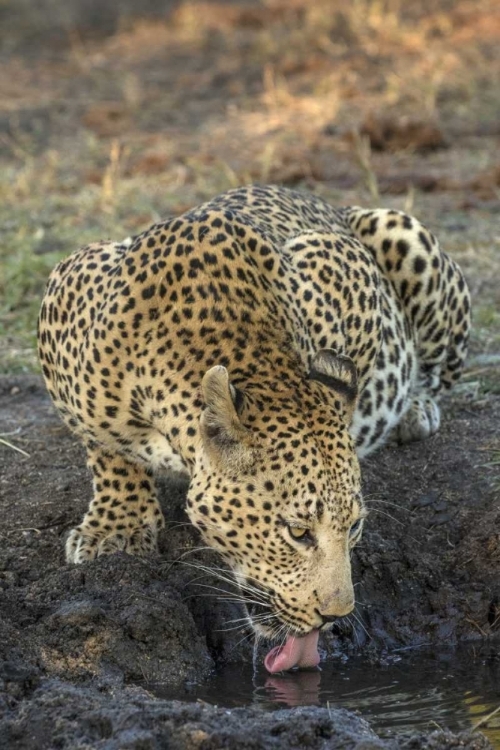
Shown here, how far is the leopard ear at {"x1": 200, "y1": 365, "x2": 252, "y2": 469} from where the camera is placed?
19.4 ft

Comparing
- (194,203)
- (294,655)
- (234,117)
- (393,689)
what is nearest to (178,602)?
(294,655)

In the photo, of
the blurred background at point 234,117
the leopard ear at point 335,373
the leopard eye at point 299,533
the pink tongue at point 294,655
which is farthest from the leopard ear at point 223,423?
the blurred background at point 234,117

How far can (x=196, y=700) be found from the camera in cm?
645

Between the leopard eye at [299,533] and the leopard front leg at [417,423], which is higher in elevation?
the leopard eye at [299,533]

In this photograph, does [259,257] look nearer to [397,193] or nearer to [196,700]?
[196,700]

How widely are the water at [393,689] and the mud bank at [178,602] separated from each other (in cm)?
14

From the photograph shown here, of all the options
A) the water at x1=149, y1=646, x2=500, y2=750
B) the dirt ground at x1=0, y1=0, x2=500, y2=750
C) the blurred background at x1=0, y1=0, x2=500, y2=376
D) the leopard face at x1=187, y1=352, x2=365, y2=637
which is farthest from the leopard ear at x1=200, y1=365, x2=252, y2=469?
the blurred background at x1=0, y1=0, x2=500, y2=376

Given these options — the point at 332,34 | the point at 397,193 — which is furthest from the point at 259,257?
the point at 332,34

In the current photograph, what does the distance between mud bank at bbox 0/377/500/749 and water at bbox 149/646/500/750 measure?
143 millimetres

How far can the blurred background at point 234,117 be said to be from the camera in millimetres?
13078

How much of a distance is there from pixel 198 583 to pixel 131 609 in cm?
55

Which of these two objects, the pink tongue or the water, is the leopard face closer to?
the pink tongue

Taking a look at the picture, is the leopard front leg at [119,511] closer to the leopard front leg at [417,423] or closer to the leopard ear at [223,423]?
the leopard ear at [223,423]

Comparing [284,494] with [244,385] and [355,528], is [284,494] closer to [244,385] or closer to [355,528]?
[355,528]
